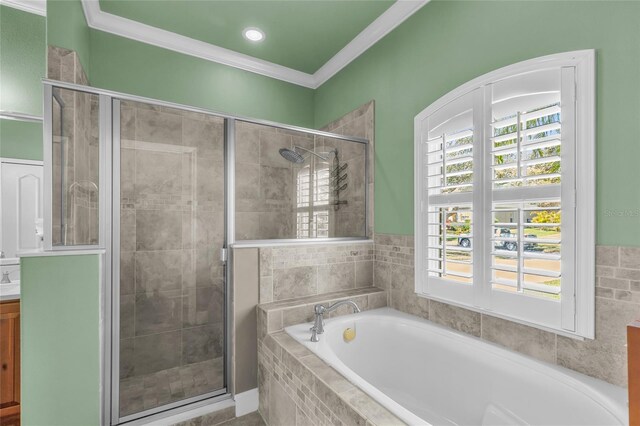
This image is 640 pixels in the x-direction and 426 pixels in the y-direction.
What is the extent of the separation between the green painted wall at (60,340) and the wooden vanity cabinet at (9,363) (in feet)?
1.53

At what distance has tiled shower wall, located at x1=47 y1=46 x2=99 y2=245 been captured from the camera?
56.1 inches

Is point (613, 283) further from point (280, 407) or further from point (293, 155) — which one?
point (293, 155)

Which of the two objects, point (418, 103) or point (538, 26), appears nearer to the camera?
point (538, 26)

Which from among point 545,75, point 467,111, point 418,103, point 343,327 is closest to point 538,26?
point 545,75

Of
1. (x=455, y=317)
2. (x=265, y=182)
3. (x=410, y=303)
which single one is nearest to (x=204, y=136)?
(x=265, y=182)

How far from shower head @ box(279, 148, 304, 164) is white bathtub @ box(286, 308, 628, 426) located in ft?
3.88

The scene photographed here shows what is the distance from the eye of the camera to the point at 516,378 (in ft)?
4.57

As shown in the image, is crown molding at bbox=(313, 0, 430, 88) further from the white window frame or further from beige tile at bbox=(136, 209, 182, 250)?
beige tile at bbox=(136, 209, 182, 250)

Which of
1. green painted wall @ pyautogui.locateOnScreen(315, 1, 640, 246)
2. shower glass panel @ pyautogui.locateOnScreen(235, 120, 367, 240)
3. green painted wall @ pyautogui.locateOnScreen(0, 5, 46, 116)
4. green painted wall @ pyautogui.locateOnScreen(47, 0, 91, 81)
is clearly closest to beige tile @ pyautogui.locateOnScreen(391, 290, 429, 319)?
green painted wall @ pyautogui.locateOnScreen(315, 1, 640, 246)

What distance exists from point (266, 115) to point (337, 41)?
3.12 feet

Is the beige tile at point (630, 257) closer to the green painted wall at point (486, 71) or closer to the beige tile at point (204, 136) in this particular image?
the green painted wall at point (486, 71)

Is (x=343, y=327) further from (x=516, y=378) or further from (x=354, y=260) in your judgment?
(x=516, y=378)

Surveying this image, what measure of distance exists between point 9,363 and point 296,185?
199cm

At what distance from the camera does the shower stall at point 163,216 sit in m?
1.49
